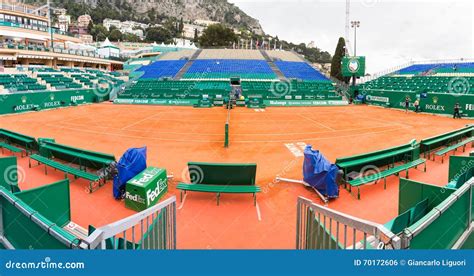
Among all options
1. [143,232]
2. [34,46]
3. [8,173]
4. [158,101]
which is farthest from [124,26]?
[143,232]

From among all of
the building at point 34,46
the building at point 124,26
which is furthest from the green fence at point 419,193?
the building at point 124,26

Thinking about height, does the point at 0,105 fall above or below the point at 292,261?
above

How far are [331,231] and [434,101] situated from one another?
2997 cm

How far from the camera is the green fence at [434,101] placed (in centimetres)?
2634

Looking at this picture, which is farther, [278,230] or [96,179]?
[96,179]

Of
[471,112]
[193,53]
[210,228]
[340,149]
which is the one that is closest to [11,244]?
[210,228]

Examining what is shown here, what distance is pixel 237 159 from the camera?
12680 millimetres

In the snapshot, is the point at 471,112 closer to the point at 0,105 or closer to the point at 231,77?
the point at 231,77

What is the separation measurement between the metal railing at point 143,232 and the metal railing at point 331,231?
7.09ft

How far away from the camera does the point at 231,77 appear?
5256cm

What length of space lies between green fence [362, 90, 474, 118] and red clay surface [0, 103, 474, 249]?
467 centimetres

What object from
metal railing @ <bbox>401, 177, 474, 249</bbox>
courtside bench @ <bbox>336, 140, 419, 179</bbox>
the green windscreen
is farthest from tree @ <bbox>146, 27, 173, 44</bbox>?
metal railing @ <bbox>401, 177, 474, 249</bbox>

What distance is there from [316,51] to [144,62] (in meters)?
149

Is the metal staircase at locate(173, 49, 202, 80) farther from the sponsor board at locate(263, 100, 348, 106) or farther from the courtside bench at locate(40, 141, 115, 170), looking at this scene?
the courtside bench at locate(40, 141, 115, 170)
